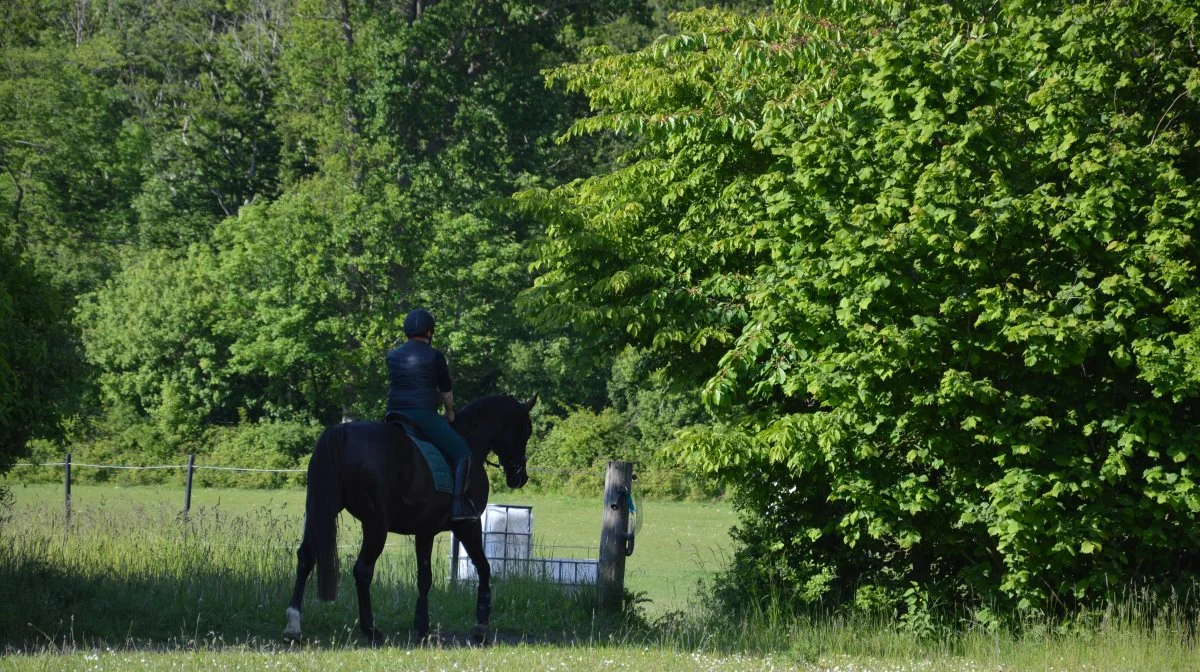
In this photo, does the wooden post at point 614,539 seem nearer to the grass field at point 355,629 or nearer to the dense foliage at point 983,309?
the grass field at point 355,629

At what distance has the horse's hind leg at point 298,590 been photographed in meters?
9.73

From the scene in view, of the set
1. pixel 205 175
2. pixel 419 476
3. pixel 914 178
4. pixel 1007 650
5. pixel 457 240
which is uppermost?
pixel 205 175

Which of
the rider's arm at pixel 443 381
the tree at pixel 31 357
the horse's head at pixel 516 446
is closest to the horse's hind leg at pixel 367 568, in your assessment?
the rider's arm at pixel 443 381

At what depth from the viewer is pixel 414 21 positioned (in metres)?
43.3

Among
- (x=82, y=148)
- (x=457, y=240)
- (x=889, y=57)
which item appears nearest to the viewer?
(x=889, y=57)

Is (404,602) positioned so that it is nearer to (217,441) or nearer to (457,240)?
(457,240)

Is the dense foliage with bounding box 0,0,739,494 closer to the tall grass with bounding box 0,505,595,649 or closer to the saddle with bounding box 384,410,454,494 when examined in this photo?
the tall grass with bounding box 0,505,595,649

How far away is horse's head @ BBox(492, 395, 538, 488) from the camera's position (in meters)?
11.6

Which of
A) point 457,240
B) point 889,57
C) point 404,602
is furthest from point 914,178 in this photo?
point 457,240

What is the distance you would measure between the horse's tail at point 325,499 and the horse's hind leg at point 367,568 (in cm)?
43

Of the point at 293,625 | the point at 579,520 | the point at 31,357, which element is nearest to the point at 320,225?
the point at 579,520

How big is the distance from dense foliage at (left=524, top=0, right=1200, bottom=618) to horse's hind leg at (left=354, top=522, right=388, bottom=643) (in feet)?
10.9

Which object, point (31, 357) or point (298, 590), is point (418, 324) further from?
point (31, 357)

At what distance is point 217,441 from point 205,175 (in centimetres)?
1314
